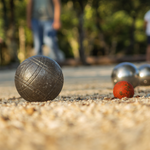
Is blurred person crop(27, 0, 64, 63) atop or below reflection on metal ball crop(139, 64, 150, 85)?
atop

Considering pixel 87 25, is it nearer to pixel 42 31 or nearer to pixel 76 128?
pixel 42 31

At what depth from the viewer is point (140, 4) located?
2167 centimetres

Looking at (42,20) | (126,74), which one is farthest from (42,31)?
(126,74)

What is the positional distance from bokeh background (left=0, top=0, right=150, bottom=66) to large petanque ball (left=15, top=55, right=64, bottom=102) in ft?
41.2

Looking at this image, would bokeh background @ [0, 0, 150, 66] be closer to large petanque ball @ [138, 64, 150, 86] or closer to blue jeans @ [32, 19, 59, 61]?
blue jeans @ [32, 19, 59, 61]

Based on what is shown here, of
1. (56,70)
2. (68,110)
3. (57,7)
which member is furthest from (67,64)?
(68,110)

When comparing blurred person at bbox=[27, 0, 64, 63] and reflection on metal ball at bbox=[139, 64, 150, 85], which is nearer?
reflection on metal ball at bbox=[139, 64, 150, 85]

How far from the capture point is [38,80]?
12.0 ft

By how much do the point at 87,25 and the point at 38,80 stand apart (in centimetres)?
2372

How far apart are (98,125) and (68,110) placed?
62 centimetres

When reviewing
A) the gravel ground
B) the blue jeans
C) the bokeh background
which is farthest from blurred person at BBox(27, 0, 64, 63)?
the bokeh background

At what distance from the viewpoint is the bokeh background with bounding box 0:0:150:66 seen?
17359 millimetres

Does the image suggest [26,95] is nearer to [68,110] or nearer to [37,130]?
[68,110]

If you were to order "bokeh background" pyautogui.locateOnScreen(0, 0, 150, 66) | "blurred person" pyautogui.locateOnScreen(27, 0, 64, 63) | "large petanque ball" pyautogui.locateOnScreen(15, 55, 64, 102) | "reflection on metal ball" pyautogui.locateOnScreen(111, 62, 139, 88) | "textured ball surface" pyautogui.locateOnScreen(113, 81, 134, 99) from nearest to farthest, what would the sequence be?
1. "large petanque ball" pyautogui.locateOnScreen(15, 55, 64, 102)
2. "textured ball surface" pyautogui.locateOnScreen(113, 81, 134, 99)
3. "reflection on metal ball" pyautogui.locateOnScreen(111, 62, 139, 88)
4. "blurred person" pyautogui.locateOnScreen(27, 0, 64, 63)
5. "bokeh background" pyautogui.locateOnScreen(0, 0, 150, 66)
